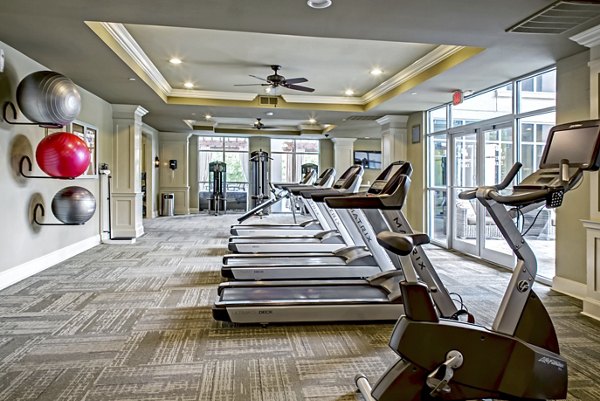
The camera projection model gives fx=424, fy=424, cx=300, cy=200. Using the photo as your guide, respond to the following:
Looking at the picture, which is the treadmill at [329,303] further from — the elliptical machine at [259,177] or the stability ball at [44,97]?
the elliptical machine at [259,177]

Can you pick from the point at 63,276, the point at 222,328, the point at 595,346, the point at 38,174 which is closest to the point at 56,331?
the point at 222,328

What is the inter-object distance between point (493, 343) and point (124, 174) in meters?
7.11

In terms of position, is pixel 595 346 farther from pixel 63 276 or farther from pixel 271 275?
pixel 63 276

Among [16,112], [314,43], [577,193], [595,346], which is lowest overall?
[595,346]

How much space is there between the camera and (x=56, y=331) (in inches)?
122

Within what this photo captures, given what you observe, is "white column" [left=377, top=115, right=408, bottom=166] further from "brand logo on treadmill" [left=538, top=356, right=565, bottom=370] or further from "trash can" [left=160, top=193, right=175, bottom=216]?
"trash can" [left=160, top=193, right=175, bottom=216]

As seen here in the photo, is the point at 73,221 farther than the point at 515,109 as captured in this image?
No

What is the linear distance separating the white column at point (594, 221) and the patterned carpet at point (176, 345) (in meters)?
0.16

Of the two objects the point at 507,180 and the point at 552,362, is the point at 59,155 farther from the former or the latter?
the point at 552,362

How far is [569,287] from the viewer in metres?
4.27

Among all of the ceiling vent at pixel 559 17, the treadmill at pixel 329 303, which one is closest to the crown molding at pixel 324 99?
the ceiling vent at pixel 559 17

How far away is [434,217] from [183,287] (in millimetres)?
5091

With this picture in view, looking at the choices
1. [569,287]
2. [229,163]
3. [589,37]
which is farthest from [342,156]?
[589,37]

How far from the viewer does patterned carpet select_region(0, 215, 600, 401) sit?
2264mm
